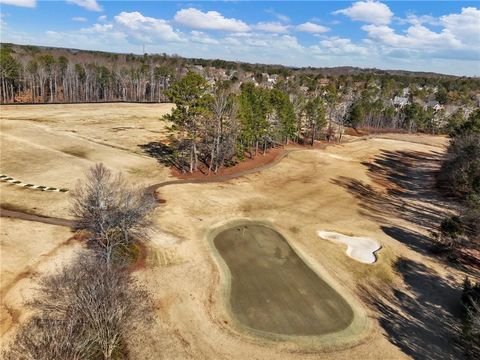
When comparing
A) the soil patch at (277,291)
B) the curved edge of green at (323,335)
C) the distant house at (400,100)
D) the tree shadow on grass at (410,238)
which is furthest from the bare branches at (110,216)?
the distant house at (400,100)

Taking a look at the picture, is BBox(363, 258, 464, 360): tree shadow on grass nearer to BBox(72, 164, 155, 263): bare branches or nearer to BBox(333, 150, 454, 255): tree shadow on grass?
BBox(333, 150, 454, 255): tree shadow on grass

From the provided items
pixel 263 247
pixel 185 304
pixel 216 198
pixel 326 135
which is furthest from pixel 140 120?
pixel 185 304

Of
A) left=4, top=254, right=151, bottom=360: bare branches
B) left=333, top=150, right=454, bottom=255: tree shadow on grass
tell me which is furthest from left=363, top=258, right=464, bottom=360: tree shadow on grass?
left=4, top=254, right=151, bottom=360: bare branches

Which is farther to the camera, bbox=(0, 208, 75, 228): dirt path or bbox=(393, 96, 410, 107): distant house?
bbox=(393, 96, 410, 107): distant house

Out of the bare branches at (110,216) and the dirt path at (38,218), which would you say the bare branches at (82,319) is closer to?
the bare branches at (110,216)

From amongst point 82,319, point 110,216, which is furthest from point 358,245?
point 82,319

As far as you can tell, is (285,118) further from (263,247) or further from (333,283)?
(333,283)
